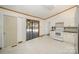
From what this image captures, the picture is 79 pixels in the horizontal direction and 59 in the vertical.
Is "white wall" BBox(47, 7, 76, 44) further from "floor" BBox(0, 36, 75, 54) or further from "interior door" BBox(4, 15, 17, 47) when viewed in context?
"interior door" BBox(4, 15, 17, 47)

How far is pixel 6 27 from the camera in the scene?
377 centimetres

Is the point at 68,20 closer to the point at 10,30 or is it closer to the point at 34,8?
the point at 34,8

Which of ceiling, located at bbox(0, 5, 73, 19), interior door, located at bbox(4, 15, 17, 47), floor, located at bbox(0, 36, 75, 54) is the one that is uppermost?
ceiling, located at bbox(0, 5, 73, 19)

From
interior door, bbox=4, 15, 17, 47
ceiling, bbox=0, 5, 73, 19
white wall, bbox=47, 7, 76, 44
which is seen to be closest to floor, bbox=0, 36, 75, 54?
interior door, bbox=4, 15, 17, 47

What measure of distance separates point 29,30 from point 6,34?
2368 mm

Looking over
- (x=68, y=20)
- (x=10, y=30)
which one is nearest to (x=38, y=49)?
(x=10, y=30)

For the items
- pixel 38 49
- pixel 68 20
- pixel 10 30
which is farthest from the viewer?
pixel 68 20

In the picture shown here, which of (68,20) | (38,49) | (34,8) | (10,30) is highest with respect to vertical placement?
(34,8)

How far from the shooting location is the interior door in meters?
3.73

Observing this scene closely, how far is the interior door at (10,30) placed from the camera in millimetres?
3732

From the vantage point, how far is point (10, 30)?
13.3 feet

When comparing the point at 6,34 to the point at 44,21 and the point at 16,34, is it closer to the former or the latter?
the point at 16,34

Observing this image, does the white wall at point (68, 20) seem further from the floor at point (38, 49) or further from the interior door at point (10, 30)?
the interior door at point (10, 30)
